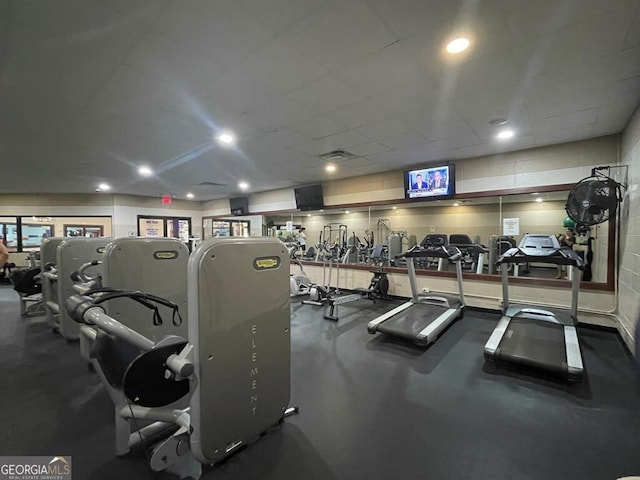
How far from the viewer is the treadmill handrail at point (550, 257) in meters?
3.52

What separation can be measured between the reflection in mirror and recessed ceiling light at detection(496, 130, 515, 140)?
1.27m

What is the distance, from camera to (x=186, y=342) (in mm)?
1556

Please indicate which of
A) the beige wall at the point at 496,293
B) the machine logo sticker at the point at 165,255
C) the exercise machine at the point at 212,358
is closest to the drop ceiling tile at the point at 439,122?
the exercise machine at the point at 212,358

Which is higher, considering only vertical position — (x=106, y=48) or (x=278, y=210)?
(x=106, y=48)

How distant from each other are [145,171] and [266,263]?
5.80 meters

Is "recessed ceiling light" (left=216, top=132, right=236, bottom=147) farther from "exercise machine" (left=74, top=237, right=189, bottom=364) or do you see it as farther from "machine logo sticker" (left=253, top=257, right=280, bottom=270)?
"machine logo sticker" (left=253, top=257, right=280, bottom=270)

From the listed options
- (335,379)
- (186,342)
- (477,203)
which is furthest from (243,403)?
(477,203)

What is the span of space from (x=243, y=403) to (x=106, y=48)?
8.99ft

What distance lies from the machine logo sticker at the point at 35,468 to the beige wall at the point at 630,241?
5144 millimetres

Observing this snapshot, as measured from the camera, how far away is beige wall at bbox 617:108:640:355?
10.4 feet

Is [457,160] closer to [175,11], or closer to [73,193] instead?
[175,11]

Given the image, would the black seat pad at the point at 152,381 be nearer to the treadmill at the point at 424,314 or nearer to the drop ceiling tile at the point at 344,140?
the treadmill at the point at 424,314

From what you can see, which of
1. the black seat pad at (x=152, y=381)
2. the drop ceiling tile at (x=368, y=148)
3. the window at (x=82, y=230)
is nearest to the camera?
the black seat pad at (x=152, y=381)

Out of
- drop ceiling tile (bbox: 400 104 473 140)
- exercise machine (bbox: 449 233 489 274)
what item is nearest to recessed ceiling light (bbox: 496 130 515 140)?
drop ceiling tile (bbox: 400 104 473 140)
